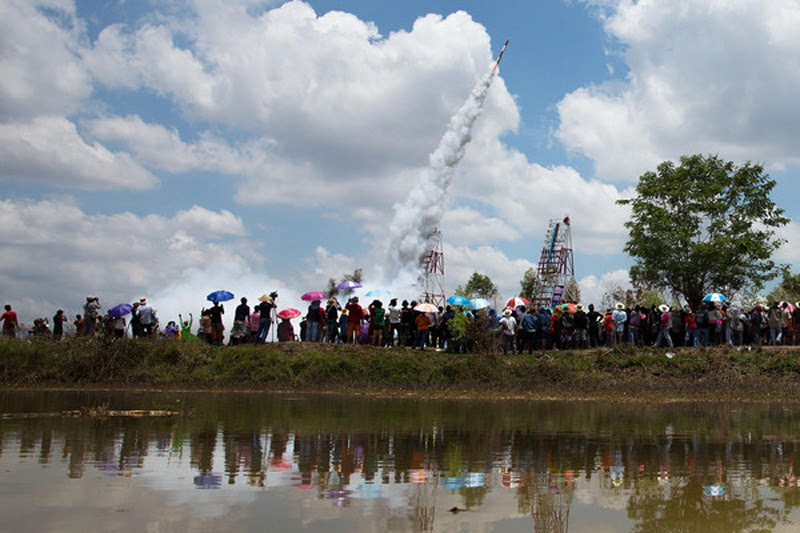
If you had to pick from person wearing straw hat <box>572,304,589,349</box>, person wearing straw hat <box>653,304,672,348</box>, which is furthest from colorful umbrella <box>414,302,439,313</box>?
person wearing straw hat <box>653,304,672,348</box>

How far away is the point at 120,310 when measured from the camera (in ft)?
93.2

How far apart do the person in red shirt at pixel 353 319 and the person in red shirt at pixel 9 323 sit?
13.3m

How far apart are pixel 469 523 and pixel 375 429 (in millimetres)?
7433

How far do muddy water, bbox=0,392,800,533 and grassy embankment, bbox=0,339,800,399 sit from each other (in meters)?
8.20

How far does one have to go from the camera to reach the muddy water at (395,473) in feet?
23.5

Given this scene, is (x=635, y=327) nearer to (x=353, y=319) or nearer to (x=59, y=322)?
(x=353, y=319)

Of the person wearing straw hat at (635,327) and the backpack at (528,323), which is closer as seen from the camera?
the backpack at (528,323)

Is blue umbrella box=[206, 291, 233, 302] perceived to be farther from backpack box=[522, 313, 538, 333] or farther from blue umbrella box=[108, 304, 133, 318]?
backpack box=[522, 313, 538, 333]

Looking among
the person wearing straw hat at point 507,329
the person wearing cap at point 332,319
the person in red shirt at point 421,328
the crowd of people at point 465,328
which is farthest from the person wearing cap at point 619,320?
the person wearing cap at point 332,319

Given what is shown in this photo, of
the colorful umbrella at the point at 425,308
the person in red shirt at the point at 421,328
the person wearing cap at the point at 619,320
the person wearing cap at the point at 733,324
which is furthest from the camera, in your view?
the person wearing cap at the point at 619,320

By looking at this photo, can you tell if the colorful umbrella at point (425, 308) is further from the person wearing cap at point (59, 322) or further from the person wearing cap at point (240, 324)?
the person wearing cap at point (59, 322)

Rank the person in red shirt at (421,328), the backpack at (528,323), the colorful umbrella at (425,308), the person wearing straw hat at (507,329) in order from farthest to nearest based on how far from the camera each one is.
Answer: the colorful umbrella at (425,308) < the backpack at (528,323) < the person in red shirt at (421,328) < the person wearing straw hat at (507,329)

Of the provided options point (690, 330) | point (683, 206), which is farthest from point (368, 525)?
point (683, 206)

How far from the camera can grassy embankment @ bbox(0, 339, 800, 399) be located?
82.3 feet
